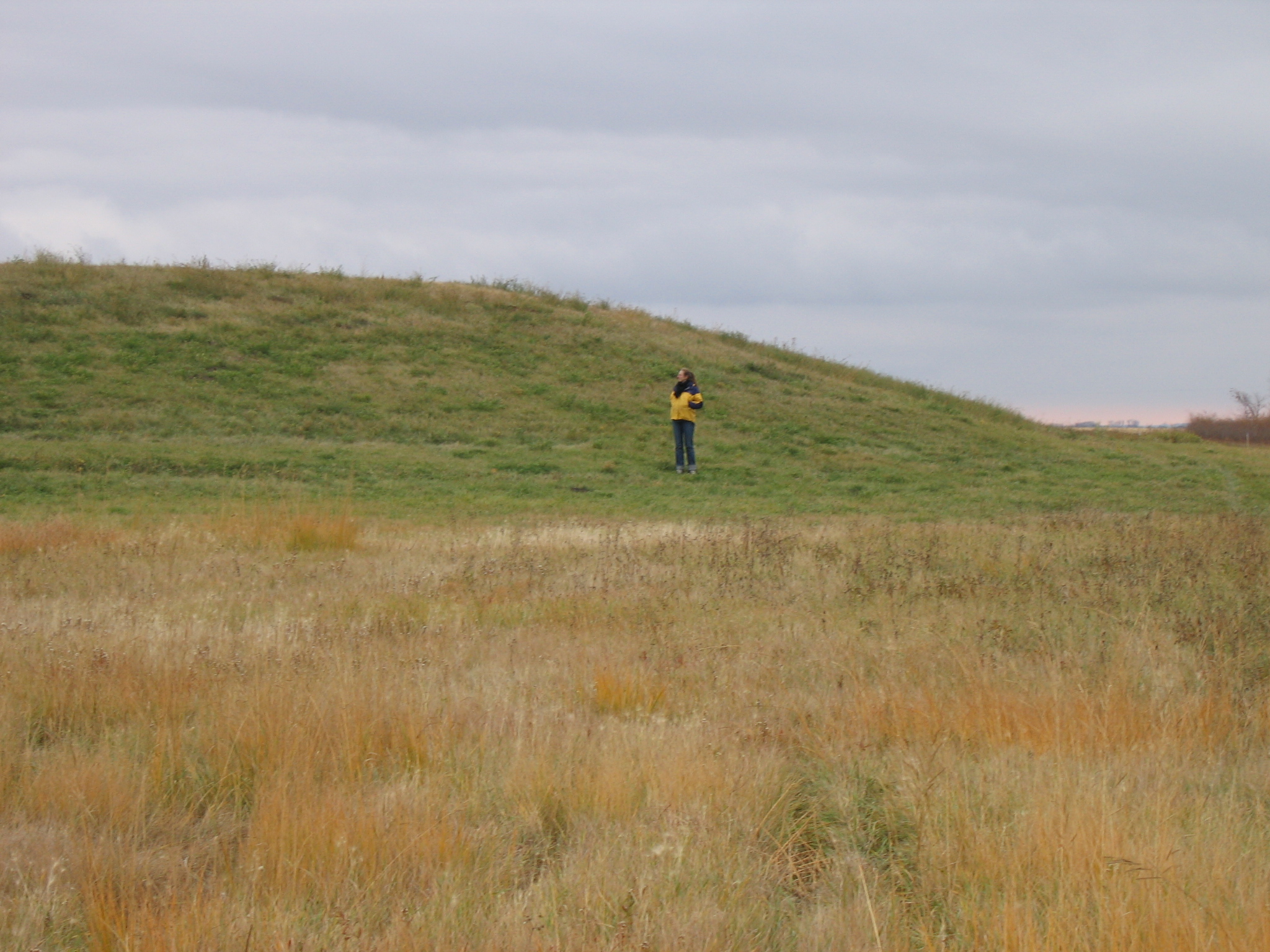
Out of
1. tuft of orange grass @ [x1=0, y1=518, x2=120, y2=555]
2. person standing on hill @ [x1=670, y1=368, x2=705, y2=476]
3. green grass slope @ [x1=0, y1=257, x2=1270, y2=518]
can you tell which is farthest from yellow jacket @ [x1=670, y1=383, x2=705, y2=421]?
tuft of orange grass @ [x1=0, y1=518, x2=120, y2=555]

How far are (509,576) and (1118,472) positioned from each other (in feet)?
65.7

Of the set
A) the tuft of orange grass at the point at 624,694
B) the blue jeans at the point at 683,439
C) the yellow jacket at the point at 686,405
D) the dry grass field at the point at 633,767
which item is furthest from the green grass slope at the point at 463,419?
the tuft of orange grass at the point at 624,694

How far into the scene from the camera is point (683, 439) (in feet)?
66.5

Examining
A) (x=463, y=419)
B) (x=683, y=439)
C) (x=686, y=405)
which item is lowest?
(x=683, y=439)

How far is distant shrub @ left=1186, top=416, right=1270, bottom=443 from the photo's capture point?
46.2 meters

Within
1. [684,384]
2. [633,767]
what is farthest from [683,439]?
[633,767]

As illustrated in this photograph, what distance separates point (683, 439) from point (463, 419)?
592cm

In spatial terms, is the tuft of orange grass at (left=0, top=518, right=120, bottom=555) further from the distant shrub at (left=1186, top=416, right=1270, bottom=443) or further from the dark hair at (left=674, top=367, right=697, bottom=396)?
the distant shrub at (left=1186, top=416, right=1270, bottom=443)

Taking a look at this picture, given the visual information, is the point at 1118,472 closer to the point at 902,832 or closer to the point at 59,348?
the point at 902,832

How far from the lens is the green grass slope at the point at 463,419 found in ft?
56.1

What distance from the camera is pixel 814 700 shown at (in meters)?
5.22

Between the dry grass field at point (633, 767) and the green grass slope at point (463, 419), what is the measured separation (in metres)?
8.30

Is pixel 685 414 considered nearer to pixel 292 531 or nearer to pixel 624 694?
pixel 292 531

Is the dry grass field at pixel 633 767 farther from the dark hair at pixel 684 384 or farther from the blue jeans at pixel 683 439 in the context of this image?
the dark hair at pixel 684 384
